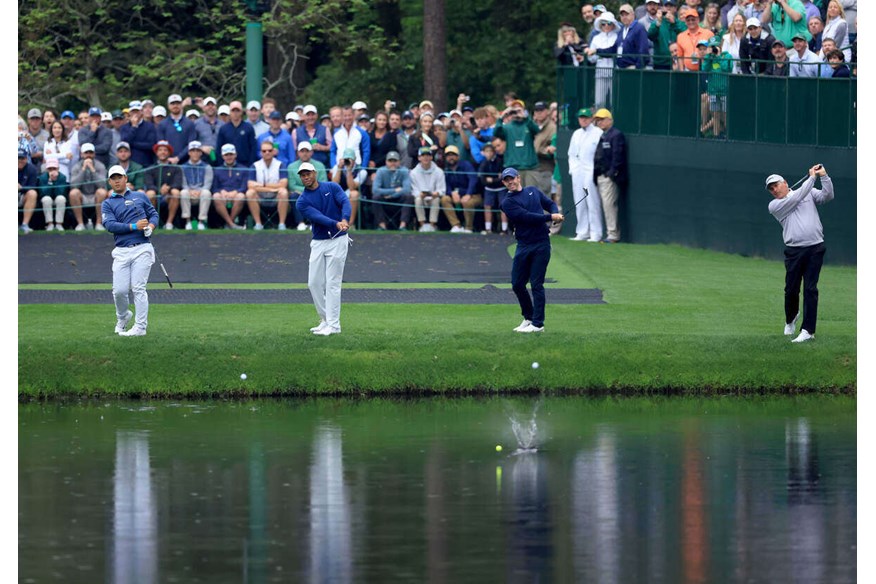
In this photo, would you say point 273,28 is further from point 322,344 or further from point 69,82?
point 322,344

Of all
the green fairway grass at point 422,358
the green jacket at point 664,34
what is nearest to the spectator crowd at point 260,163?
the green jacket at point 664,34

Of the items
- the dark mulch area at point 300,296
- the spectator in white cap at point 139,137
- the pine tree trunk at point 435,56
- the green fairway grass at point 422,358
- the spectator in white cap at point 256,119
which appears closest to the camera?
the green fairway grass at point 422,358

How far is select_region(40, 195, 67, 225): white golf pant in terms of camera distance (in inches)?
1243

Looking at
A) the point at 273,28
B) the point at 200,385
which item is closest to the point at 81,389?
the point at 200,385

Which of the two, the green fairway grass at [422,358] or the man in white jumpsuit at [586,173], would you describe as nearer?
the green fairway grass at [422,358]

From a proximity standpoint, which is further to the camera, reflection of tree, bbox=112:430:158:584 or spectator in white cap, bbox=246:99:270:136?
spectator in white cap, bbox=246:99:270:136

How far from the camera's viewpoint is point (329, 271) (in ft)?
66.8

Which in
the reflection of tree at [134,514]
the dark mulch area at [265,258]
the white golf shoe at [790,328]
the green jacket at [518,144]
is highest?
the green jacket at [518,144]

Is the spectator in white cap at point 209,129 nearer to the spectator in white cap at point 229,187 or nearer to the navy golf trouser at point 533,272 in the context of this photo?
the spectator in white cap at point 229,187

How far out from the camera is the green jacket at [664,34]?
31.5 m

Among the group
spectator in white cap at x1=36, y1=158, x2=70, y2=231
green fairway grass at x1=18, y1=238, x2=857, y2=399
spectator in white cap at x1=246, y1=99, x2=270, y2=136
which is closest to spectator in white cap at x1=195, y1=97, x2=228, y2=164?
spectator in white cap at x1=246, y1=99, x2=270, y2=136

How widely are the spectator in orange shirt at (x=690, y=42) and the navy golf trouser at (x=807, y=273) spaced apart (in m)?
10.6

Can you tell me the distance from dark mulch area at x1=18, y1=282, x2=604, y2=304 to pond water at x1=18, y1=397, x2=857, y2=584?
4661mm

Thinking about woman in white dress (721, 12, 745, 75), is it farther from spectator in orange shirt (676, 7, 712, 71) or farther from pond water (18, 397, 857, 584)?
pond water (18, 397, 857, 584)
